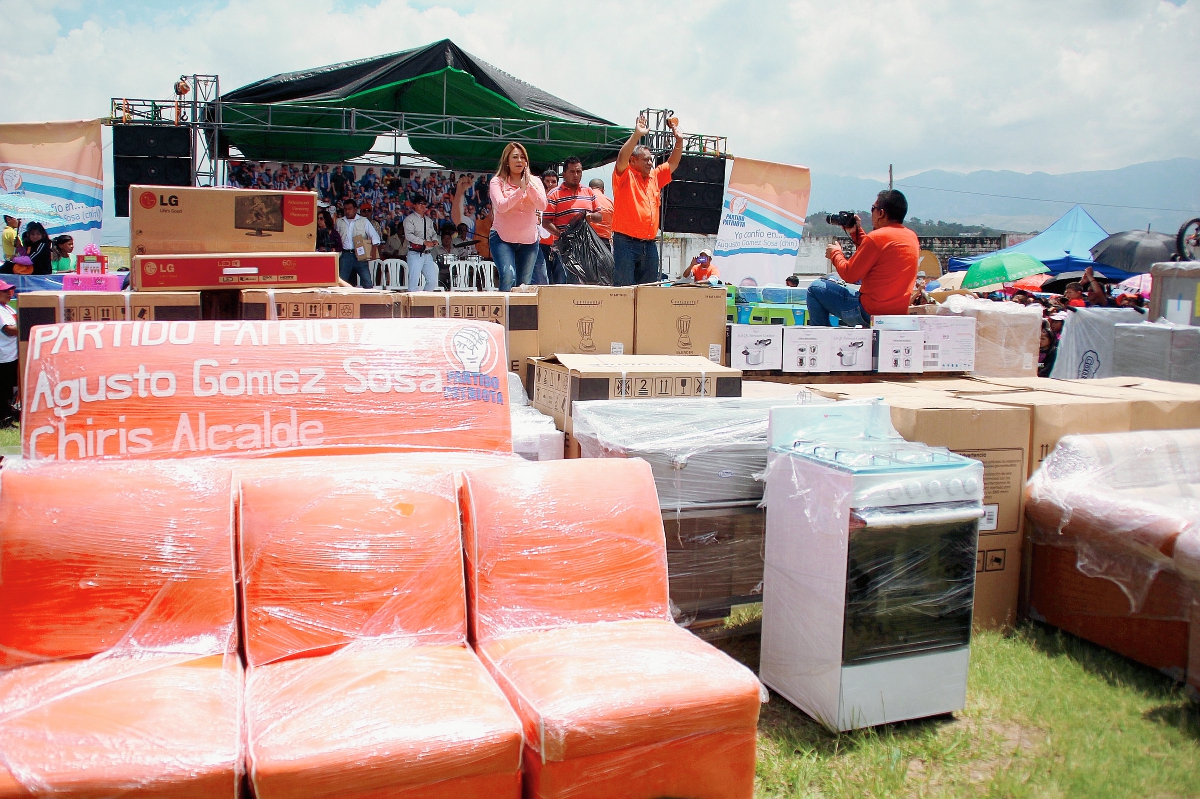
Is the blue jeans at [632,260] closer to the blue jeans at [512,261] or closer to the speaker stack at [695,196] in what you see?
the blue jeans at [512,261]

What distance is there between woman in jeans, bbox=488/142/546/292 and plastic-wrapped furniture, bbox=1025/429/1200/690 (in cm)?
391

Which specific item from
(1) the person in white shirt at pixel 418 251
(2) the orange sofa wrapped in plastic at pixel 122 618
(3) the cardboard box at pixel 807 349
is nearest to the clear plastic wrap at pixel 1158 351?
(3) the cardboard box at pixel 807 349

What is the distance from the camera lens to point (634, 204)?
6.45 m

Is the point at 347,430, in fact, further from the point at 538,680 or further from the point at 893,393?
the point at 893,393

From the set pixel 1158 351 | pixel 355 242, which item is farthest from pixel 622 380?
pixel 355 242

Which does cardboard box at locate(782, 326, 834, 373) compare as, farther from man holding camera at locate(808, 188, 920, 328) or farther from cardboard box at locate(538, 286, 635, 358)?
cardboard box at locate(538, 286, 635, 358)

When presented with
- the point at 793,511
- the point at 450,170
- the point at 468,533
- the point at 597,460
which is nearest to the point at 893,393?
the point at 793,511

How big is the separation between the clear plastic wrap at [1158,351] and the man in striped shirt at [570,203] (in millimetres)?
4384

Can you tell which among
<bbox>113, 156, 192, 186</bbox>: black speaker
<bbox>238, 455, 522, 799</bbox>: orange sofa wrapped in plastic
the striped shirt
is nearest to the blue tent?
the striped shirt

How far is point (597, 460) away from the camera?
2.51 meters

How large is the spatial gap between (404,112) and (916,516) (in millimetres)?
→ 10288

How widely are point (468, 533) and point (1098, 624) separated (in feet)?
8.95

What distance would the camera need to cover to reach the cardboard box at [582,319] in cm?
438

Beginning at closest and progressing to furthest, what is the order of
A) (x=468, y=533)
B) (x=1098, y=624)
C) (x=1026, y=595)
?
(x=468, y=533)
(x=1098, y=624)
(x=1026, y=595)
